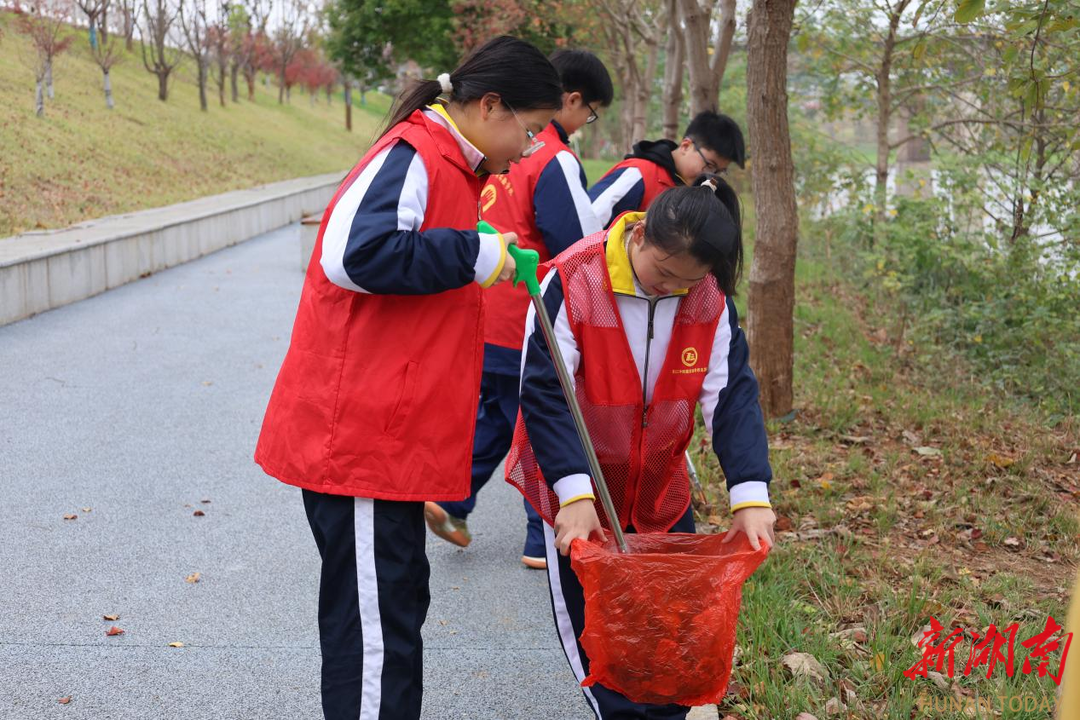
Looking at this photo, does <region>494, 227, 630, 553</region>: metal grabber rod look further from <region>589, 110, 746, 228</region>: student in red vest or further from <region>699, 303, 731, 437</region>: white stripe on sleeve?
<region>589, 110, 746, 228</region>: student in red vest

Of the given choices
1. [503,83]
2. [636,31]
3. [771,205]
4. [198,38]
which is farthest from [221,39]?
[503,83]

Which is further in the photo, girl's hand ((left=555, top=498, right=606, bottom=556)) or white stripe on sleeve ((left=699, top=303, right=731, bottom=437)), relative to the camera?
white stripe on sleeve ((left=699, top=303, right=731, bottom=437))

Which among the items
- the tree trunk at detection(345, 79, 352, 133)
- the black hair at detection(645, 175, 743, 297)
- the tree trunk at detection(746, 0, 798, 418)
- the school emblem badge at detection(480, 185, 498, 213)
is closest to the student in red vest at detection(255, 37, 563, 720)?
the black hair at detection(645, 175, 743, 297)

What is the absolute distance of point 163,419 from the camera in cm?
611

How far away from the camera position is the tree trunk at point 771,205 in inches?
227

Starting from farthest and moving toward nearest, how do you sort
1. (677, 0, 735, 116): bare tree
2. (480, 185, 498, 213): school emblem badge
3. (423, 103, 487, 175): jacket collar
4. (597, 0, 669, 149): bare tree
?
(597, 0, 669, 149): bare tree
(677, 0, 735, 116): bare tree
(480, 185, 498, 213): school emblem badge
(423, 103, 487, 175): jacket collar

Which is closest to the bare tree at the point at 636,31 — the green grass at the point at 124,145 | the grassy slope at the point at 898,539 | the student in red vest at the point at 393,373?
→ the grassy slope at the point at 898,539

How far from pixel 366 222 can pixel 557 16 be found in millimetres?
14448

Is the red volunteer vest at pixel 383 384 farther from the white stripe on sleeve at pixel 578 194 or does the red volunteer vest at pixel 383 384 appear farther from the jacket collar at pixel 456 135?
the white stripe on sleeve at pixel 578 194

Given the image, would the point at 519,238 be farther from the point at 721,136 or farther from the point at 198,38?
the point at 198,38

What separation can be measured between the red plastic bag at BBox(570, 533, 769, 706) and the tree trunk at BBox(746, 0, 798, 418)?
3.78 meters

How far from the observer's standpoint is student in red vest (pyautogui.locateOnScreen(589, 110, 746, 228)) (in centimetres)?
442

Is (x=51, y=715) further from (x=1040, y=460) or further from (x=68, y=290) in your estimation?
(x=68, y=290)

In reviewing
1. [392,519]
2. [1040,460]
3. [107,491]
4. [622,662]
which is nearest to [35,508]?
[107,491]
